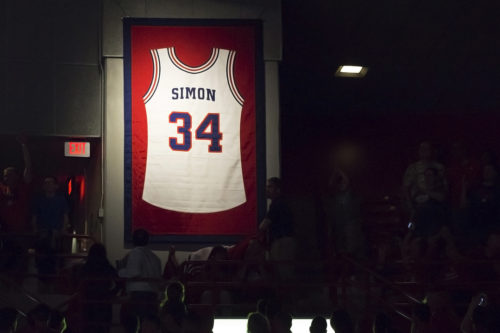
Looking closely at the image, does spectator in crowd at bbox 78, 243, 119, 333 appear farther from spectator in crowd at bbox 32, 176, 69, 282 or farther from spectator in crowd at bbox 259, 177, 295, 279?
spectator in crowd at bbox 259, 177, 295, 279

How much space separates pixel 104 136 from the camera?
55.8 feet

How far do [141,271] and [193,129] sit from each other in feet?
11.1

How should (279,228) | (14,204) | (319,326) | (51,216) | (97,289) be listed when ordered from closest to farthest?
(319,326) → (97,289) → (279,228) → (14,204) → (51,216)

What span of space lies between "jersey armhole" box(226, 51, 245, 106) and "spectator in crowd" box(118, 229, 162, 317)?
3639 mm

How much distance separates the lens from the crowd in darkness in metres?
12.7

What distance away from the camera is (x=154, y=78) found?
55.9 ft

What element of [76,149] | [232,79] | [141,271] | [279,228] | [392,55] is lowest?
[141,271]

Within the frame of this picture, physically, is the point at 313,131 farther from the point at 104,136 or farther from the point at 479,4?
the point at 104,136

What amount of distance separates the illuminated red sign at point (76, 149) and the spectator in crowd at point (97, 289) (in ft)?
15.7

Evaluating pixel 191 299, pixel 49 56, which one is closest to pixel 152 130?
pixel 49 56

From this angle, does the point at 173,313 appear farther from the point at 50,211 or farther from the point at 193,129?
the point at 193,129

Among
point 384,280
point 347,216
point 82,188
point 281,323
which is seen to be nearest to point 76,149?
point 82,188

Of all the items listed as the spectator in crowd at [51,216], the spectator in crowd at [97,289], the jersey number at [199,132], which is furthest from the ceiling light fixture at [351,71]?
the spectator in crowd at [97,289]

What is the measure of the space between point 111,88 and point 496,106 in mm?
9445
